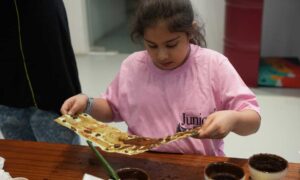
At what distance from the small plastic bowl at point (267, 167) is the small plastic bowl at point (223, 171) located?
0.15 ft

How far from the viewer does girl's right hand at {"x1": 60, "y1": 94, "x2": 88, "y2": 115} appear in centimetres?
120

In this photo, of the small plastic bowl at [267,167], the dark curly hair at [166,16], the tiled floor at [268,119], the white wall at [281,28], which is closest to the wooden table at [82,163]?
the small plastic bowl at [267,167]

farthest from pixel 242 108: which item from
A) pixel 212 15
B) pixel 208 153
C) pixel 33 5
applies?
pixel 212 15

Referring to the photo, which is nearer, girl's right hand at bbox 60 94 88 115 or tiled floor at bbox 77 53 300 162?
girl's right hand at bbox 60 94 88 115

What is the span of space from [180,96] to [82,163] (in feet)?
1.28

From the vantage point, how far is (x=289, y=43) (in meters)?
4.06

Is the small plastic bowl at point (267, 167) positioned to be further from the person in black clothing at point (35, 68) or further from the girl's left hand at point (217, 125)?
the person in black clothing at point (35, 68)

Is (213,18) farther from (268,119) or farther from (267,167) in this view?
(267,167)

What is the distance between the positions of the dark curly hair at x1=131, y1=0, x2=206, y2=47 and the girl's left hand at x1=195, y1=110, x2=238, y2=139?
314 millimetres

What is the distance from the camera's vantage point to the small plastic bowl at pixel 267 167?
2.94ft

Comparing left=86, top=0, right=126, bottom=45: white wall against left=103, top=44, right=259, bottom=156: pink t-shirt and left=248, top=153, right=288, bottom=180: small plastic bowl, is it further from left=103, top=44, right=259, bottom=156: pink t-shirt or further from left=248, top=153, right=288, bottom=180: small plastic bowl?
left=248, top=153, right=288, bottom=180: small plastic bowl

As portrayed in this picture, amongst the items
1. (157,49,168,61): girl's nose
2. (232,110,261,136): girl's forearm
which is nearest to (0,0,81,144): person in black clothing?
(157,49,168,61): girl's nose

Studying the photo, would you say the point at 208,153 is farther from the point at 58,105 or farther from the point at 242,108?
the point at 58,105

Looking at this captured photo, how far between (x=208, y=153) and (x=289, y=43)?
10.3ft
